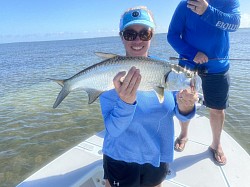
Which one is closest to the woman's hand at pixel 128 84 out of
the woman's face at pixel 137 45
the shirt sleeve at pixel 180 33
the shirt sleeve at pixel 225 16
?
the woman's face at pixel 137 45

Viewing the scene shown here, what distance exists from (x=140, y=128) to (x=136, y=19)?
105 centimetres

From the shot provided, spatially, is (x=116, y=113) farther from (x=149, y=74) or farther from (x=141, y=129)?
(x=149, y=74)

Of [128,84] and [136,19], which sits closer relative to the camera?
[128,84]

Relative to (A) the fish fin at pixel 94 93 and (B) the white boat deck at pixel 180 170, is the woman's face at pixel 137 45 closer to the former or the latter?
(A) the fish fin at pixel 94 93

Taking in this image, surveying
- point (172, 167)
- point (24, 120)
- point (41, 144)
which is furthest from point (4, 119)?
point (172, 167)

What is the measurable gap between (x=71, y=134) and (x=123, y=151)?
6.20m

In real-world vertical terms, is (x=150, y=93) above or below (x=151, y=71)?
below

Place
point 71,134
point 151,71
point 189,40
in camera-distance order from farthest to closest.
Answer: point 71,134 < point 189,40 < point 151,71

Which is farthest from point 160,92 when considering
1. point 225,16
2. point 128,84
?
point 225,16

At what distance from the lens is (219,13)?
11.3 ft

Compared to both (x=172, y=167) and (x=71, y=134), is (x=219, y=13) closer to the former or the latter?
(x=172, y=167)

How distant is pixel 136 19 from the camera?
7.92 feet

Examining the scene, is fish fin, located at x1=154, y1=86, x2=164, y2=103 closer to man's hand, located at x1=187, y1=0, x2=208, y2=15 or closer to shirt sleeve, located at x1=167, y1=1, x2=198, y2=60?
man's hand, located at x1=187, y1=0, x2=208, y2=15

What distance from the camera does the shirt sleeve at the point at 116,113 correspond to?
84.7 inches
